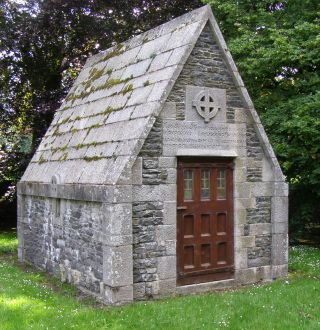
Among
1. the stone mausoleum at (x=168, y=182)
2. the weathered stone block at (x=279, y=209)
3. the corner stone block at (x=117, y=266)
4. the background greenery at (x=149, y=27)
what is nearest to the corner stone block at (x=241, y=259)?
the stone mausoleum at (x=168, y=182)

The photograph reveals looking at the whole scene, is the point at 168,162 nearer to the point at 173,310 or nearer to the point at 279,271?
the point at 173,310

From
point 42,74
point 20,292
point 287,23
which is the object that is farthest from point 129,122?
point 42,74

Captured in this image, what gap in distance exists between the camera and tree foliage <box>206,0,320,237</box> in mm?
13609

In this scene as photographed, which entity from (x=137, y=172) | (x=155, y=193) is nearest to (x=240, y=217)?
(x=155, y=193)

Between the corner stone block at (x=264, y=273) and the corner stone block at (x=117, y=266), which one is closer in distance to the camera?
the corner stone block at (x=117, y=266)

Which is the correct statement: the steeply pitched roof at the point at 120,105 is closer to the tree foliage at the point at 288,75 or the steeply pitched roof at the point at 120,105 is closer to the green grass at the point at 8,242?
the green grass at the point at 8,242

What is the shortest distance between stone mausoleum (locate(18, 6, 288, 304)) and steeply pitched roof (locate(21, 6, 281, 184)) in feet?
Result: 0.10

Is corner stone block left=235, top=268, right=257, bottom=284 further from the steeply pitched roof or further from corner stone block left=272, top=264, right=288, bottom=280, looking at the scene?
the steeply pitched roof

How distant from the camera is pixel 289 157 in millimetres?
14656

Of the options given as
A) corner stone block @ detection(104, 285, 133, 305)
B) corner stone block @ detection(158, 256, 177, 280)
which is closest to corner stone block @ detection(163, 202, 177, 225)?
corner stone block @ detection(158, 256, 177, 280)

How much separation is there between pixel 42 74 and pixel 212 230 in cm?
Result: 1237

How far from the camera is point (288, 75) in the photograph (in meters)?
15.6

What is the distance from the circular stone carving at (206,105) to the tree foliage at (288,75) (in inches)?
160

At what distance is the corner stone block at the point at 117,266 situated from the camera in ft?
27.3
